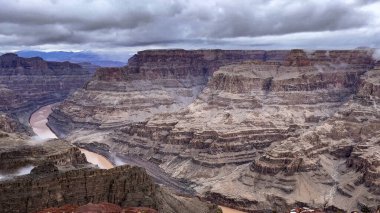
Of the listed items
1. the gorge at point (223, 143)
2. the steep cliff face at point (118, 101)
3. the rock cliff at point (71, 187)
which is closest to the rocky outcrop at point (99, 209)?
the rock cliff at point (71, 187)

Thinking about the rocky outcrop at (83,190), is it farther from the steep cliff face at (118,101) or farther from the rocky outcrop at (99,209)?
the steep cliff face at (118,101)

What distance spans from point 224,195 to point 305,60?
66.3 metres

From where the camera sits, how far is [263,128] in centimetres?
13400

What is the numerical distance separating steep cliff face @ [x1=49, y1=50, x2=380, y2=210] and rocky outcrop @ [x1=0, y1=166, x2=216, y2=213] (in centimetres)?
3144

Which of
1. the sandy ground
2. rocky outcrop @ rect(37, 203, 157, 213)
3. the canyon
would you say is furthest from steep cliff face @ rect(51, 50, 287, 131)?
rocky outcrop @ rect(37, 203, 157, 213)

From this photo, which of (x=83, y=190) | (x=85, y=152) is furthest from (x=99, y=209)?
(x=85, y=152)

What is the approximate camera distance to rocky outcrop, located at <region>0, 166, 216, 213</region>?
69.5m

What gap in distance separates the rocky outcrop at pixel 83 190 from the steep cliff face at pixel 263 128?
103 ft

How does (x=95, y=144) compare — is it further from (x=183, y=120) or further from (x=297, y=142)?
(x=297, y=142)

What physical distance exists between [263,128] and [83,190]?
68.2 meters

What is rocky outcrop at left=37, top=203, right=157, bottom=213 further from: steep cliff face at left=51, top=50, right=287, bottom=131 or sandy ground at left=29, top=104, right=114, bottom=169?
steep cliff face at left=51, top=50, right=287, bottom=131

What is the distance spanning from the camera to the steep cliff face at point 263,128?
347ft

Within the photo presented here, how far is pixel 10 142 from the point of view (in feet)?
322

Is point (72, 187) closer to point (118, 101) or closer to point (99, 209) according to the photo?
point (99, 209)
